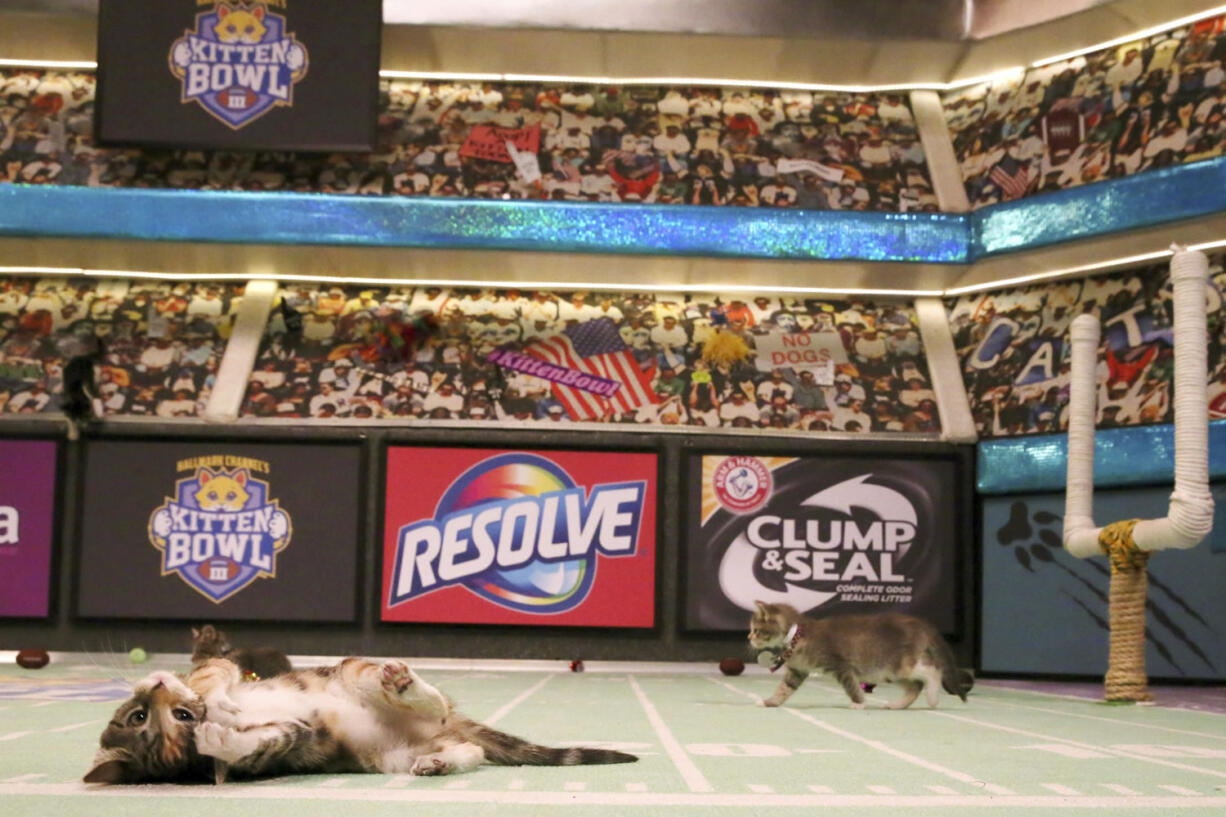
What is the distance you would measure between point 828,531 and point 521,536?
2.84 metres

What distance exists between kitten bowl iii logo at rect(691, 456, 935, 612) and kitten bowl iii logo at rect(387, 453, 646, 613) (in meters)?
0.84

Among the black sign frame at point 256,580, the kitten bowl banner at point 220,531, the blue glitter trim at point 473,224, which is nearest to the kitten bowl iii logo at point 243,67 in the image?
the blue glitter trim at point 473,224

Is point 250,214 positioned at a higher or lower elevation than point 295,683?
higher

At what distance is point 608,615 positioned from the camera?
12773mm

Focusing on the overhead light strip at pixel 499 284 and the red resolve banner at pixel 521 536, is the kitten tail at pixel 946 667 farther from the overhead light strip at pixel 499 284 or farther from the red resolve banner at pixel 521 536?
the overhead light strip at pixel 499 284

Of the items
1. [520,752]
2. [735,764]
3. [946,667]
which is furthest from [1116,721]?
[520,752]

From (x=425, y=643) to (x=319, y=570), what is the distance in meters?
1.17

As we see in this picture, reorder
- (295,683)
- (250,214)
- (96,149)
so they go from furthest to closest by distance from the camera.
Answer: (96,149) → (250,214) → (295,683)

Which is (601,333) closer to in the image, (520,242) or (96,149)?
(520,242)

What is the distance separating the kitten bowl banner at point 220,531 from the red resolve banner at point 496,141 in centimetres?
309

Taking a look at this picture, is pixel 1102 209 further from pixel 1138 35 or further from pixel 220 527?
pixel 220 527

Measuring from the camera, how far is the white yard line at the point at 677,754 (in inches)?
159

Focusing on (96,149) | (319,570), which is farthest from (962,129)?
(96,149)

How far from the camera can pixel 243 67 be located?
12.9 meters
